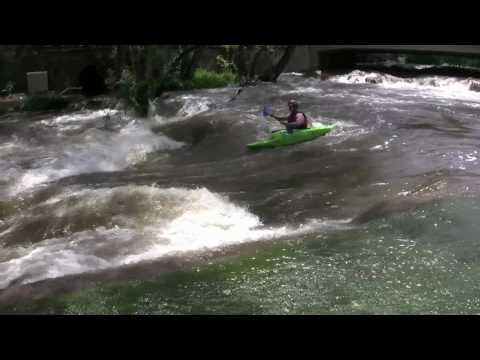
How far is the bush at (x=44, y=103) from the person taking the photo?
44.1ft

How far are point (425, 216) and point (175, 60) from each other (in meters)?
9.94

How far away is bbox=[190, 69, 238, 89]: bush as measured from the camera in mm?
15012

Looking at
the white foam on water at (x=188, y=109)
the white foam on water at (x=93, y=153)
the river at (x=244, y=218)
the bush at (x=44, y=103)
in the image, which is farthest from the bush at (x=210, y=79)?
the river at (x=244, y=218)

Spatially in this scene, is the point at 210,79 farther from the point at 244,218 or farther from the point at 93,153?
the point at 244,218

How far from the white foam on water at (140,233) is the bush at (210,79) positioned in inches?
347

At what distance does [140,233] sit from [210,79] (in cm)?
1054

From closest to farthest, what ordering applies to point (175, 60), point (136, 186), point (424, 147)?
point (136, 186), point (424, 147), point (175, 60)

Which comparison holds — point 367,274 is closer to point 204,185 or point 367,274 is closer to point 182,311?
point 182,311

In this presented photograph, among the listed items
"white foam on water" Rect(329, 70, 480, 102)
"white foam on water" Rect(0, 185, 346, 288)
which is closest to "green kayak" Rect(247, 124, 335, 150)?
"white foam on water" Rect(0, 185, 346, 288)

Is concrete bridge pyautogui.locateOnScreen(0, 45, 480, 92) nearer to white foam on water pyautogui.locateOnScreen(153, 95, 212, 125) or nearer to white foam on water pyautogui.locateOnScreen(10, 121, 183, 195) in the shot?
white foam on water pyautogui.locateOnScreen(153, 95, 212, 125)

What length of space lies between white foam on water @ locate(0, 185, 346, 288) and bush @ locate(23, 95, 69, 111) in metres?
7.63

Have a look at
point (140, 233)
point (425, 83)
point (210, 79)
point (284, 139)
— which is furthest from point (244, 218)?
point (425, 83)
